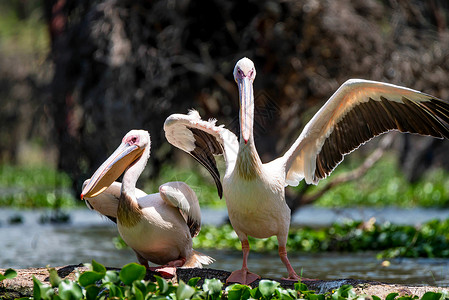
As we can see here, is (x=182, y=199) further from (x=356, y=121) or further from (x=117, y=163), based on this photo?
(x=356, y=121)

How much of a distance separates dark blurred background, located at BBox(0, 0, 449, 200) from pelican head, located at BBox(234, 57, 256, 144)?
4187mm

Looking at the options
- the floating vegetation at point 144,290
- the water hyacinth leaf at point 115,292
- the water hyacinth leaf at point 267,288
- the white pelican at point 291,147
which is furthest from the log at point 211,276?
the water hyacinth leaf at point 115,292

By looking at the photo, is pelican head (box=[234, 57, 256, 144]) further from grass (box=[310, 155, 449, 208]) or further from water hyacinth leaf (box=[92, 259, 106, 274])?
grass (box=[310, 155, 449, 208])

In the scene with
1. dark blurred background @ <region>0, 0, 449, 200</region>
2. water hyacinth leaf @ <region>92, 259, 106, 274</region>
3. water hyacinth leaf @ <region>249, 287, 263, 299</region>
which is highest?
dark blurred background @ <region>0, 0, 449, 200</region>

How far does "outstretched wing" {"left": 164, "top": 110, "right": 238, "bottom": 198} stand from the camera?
17.3ft

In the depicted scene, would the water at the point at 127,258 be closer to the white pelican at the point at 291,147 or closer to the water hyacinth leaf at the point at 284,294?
the white pelican at the point at 291,147

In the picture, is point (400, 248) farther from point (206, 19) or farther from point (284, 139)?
point (206, 19)

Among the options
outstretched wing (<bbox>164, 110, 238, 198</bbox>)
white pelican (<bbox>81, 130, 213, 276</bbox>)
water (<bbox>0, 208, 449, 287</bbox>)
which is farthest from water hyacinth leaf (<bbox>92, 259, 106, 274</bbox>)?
water (<bbox>0, 208, 449, 287</bbox>)

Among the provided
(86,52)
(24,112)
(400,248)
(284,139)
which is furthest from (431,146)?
(24,112)

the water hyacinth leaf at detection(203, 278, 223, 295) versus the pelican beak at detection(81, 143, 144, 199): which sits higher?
the pelican beak at detection(81, 143, 144, 199)

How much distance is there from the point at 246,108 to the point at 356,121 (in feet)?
3.95

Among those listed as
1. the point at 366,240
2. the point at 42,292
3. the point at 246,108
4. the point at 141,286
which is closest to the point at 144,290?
the point at 141,286

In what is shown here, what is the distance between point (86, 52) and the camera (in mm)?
9508

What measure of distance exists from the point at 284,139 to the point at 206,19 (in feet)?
7.74
